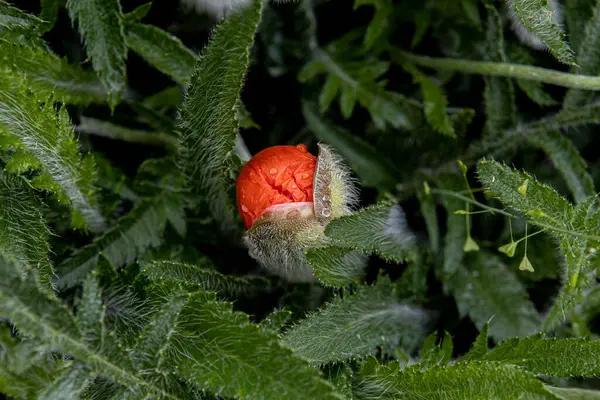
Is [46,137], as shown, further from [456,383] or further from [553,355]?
[553,355]

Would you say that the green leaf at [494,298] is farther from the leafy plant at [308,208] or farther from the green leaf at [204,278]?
the green leaf at [204,278]

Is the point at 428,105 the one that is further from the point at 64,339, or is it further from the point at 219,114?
the point at 64,339

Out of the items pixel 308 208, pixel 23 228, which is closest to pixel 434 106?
pixel 308 208

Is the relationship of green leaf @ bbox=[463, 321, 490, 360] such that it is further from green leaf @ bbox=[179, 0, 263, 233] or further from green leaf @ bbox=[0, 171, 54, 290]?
green leaf @ bbox=[0, 171, 54, 290]

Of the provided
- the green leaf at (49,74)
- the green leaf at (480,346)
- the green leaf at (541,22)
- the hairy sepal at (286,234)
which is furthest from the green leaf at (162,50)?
the green leaf at (480,346)

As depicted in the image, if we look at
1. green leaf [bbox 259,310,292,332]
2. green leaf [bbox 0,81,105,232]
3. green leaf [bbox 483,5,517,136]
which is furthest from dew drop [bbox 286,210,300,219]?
green leaf [bbox 483,5,517,136]
